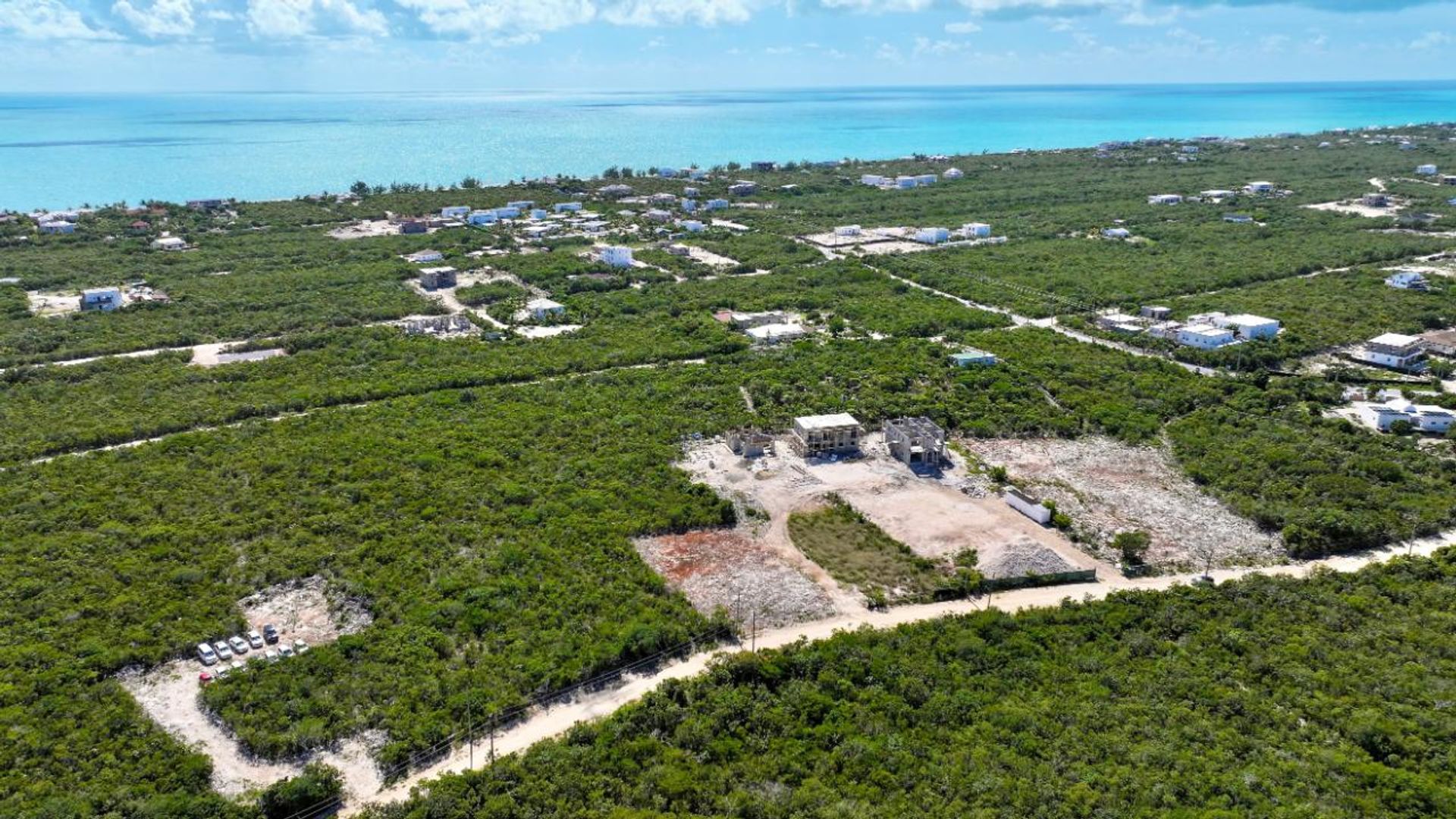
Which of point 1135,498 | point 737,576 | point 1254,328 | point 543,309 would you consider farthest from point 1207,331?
point 543,309

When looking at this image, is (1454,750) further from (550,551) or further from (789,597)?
(550,551)

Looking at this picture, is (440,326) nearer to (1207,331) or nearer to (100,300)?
(100,300)

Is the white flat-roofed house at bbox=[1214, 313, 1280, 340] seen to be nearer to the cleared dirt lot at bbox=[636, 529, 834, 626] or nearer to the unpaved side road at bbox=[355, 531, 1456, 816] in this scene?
the unpaved side road at bbox=[355, 531, 1456, 816]

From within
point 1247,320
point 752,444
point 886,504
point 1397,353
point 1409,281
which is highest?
point 1409,281

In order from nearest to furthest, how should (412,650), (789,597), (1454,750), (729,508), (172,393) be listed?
Answer: (1454,750)
(412,650)
(789,597)
(729,508)
(172,393)

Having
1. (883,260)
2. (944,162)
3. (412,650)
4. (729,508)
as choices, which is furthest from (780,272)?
(944,162)

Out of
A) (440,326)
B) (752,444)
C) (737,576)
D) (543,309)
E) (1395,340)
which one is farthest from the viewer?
(543,309)

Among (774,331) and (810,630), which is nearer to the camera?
(810,630)
